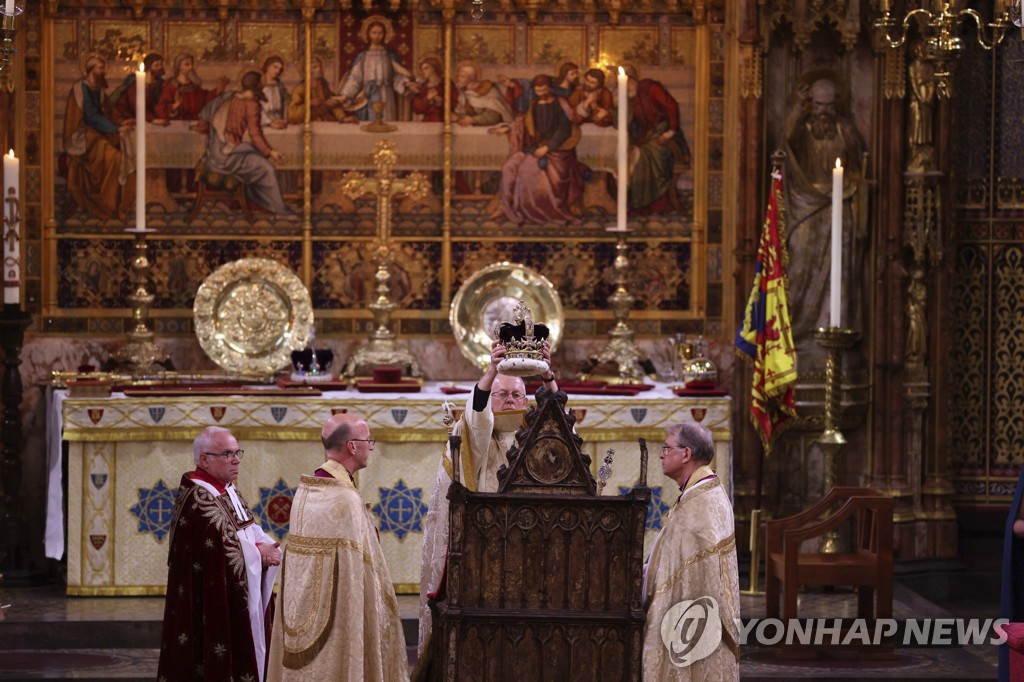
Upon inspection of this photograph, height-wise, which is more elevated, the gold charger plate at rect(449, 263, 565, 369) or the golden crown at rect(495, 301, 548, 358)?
the gold charger plate at rect(449, 263, 565, 369)

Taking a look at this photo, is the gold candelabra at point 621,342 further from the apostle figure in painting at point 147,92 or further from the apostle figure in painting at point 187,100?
the apostle figure in painting at point 147,92

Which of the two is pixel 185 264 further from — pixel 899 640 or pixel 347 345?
pixel 899 640

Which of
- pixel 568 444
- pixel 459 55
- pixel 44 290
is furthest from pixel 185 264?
pixel 568 444

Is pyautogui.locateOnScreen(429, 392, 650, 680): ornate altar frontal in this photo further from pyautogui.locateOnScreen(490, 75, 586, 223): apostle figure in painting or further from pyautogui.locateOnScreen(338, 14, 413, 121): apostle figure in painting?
pyautogui.locateOnScreen(338, 14, 413, 121): apostle figure in painting

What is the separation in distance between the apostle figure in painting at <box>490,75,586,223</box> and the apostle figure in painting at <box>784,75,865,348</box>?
1.36 meters

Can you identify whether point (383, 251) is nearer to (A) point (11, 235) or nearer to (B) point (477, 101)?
(B) point (477, 101)

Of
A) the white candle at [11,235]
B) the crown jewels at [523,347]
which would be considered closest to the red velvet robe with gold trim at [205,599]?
the crown jewels at [523,347]

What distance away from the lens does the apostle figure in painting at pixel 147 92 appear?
10.7 m

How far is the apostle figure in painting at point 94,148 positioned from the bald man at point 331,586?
4.39 metres

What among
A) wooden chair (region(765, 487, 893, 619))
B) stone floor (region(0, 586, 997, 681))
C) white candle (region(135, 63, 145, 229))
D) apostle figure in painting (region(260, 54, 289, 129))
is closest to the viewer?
stone floor (region(0, 586, 997, 681))

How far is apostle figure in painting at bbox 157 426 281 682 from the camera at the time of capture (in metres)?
7.04

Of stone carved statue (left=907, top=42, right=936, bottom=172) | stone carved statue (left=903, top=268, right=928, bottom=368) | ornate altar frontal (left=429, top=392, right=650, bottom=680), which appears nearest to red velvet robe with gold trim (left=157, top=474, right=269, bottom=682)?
ornate altar frontal (left=429, top=392, right=650, bottom=680)

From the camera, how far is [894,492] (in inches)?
420

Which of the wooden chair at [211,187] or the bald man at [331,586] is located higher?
the wooden chair at [211,187]
